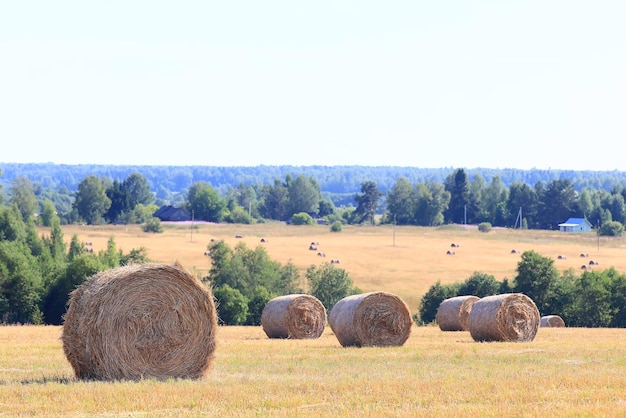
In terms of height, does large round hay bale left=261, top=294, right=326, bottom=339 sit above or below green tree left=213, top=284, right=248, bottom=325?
above

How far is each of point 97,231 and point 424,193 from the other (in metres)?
61.4

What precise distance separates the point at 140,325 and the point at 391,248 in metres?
97.7

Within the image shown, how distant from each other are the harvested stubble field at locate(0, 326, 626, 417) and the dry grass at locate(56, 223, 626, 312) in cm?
4517

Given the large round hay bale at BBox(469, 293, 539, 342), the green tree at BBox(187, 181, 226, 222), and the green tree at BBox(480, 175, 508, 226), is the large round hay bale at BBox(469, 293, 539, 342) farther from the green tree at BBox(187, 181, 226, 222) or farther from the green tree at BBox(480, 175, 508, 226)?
the green tree at BBox(480, 175, 508, 226)

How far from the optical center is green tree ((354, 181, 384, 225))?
185 metres

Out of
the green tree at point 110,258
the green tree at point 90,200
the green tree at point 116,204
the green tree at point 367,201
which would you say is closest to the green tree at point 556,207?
the green tree at point 367,201

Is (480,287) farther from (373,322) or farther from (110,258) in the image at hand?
(373,322)

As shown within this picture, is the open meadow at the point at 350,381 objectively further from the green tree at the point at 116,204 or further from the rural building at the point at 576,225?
the green tree at the point at 116,204

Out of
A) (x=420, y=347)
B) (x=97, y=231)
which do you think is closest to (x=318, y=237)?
(x=97, y=231)

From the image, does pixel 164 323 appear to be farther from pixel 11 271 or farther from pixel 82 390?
pixel 11 271

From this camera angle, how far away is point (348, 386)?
1792 cm

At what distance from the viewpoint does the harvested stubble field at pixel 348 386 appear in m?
15.6

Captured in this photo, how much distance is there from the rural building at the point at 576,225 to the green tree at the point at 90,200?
6722 centimetres

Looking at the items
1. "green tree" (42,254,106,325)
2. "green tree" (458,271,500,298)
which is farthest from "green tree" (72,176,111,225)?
Result: "green tree" (42,254,106,325)
